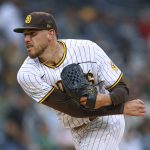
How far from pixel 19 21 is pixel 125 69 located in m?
2.07

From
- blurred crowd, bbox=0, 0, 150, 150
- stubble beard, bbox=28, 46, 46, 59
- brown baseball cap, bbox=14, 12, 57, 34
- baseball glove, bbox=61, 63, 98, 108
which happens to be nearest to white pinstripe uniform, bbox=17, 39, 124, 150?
stubble beard, bbox=28, 46, 46, 59

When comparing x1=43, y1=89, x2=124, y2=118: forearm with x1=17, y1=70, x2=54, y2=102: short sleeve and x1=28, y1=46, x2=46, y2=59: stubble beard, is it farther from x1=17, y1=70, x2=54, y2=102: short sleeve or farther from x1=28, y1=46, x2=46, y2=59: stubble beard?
x1=28, y1=46, x2=46, y2=59: stubble beard

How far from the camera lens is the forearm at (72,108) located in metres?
4.91

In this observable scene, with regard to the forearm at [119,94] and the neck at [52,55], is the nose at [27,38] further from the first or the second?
the forearm at [119,94]

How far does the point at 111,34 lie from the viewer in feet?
38.9

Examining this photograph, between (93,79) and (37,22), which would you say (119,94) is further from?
(37,22)

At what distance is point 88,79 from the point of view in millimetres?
5117

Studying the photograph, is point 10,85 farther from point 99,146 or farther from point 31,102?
point 99,146

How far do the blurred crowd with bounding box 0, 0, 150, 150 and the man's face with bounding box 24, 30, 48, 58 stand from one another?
3631 millimetres

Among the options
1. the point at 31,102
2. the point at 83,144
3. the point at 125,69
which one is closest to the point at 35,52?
the point at 83,144

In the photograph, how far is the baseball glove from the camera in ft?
15.7

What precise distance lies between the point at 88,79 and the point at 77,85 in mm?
371

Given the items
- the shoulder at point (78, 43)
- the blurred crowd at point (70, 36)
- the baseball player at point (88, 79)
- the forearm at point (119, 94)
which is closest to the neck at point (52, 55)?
the baseball player at point (88, 79)

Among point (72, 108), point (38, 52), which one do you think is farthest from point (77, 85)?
point (38, 52)
